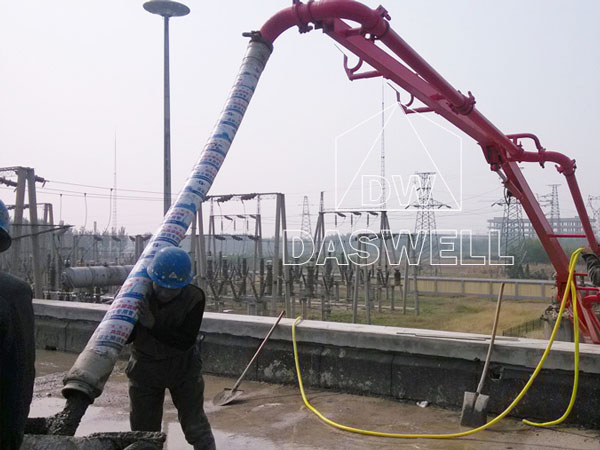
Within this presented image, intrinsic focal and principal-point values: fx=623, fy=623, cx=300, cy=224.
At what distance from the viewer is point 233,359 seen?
6.20 m

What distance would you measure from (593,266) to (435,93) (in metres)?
2.53

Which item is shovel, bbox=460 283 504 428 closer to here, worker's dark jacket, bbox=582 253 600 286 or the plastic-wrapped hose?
worker's dark jacket, bbox=582 253 600 286

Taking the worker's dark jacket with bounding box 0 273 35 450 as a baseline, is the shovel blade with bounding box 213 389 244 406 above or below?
below

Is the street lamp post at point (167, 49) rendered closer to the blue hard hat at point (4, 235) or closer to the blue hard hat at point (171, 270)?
the blue hard hat at point (171, 270)

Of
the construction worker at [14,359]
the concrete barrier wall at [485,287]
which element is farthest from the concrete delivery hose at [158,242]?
the concrete barrier wall at [485,287]

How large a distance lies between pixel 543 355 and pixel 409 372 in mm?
1141

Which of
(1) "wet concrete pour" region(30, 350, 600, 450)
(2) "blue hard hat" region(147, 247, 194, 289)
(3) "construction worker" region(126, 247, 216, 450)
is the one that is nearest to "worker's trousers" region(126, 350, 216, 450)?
(3) "construction worker" region(126, 247, 216, 450)

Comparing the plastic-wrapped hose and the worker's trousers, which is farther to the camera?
the worker's trousers

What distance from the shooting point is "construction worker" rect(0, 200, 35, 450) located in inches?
77.7

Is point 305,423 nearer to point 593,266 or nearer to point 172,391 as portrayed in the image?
point 172,391

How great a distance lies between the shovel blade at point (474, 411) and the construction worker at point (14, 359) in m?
3.54

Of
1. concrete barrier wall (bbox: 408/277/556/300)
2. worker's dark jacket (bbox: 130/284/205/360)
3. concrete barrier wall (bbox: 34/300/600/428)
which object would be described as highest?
worker's dark jacket (bbox: 130/284/205/360)

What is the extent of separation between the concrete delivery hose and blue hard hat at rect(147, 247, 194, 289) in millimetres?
151

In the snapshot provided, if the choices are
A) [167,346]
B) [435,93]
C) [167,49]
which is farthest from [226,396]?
[167,49]
